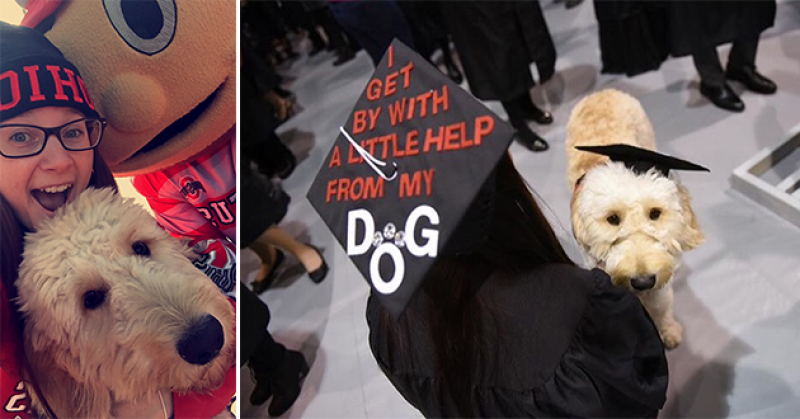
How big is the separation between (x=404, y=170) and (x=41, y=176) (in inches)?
33.0

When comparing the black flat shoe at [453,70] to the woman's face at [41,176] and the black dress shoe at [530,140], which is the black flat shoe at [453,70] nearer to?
the black dress shoe at [530,140]

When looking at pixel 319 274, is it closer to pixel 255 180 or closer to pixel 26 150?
pixel 255 180

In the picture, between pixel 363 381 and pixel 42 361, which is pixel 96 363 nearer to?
pixel 42 361

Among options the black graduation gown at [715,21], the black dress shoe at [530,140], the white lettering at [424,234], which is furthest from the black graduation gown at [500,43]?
the white lettering at [424,234]

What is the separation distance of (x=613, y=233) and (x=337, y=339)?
1.29 meters

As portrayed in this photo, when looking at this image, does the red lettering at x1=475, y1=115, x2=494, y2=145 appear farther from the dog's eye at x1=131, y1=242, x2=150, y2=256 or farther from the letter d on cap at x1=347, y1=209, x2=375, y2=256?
the dog's eye at x1=131, y1=242, x2=150, y2=256

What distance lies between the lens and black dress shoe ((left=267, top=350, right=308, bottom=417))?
2.08 metres

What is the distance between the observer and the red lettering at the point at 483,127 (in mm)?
854

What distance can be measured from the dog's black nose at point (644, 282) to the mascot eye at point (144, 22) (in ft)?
4.26

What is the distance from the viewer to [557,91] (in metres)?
3.10

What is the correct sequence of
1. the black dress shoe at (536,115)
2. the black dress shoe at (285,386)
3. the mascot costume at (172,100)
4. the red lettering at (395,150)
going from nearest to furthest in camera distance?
1. the red lettering at (395,150)
2. the mascot costume at (172,100)
3. the black dress shoe at (285,386)
4. the black dress shoe at (536,115)

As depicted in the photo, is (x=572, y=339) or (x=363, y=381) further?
(x=363, y=381)

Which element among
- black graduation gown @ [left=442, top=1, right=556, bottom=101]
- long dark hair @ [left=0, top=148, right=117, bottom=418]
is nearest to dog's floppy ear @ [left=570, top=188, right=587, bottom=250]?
black graduation gown @ [left=442, top=1, right=556, bottom=101]

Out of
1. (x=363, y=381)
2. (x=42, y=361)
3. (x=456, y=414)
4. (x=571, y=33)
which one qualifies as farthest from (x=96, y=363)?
(x=571, y=33)
